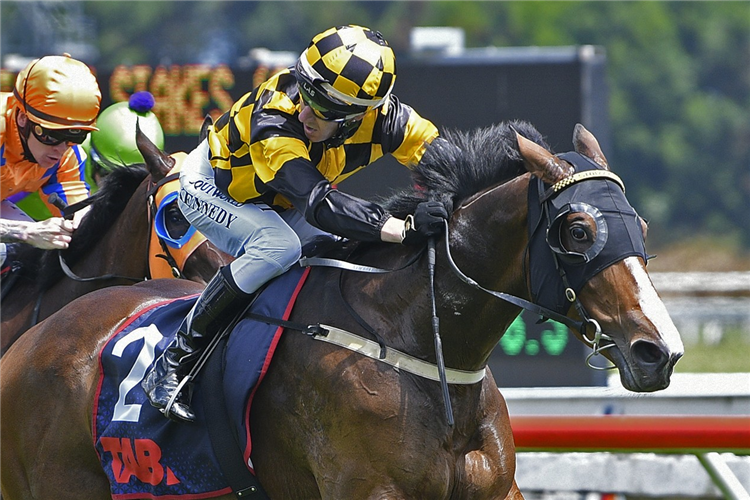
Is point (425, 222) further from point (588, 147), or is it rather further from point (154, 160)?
point (154, 160)

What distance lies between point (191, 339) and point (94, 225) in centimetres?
162

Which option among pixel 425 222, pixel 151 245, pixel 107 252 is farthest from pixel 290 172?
pixel 107 252

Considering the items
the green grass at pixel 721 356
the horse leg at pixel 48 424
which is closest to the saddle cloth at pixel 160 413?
the horse leg at pixel 48 424

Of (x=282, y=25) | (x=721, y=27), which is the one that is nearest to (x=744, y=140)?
(x=721, y=27)

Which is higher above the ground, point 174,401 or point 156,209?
point 174,401

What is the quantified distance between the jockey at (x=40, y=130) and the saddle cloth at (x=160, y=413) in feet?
2.83

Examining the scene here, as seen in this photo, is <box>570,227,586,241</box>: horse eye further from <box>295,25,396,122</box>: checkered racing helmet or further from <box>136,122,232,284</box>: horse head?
<box>136,122,232,284</box>: horse head

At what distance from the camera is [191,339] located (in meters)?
3.81

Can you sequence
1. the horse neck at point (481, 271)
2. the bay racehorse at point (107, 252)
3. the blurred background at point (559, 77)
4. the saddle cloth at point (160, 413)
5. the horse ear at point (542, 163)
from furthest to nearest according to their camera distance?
the blurred background at point (559, 77)
the bay racehorse at point (107, 252)
the saddle cloth at point (160, 413)
the horse neck at point (481, 271)
the horse ear at point (542, 163)

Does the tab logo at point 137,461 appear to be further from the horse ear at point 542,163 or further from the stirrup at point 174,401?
the horse ear at point 542,163

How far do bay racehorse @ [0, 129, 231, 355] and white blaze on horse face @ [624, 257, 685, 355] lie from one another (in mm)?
2379

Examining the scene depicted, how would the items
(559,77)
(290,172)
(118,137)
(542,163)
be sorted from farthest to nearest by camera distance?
(559,77) → (118,137) → (290,172) → (542,163)

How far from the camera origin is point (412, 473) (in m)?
3.34

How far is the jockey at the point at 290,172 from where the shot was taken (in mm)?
3521
